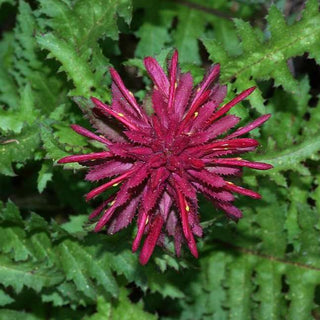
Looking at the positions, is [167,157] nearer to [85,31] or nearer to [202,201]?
[202,201]

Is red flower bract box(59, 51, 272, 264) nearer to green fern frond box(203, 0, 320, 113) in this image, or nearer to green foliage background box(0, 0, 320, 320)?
green foliage background box(0, 0, 320, 320)

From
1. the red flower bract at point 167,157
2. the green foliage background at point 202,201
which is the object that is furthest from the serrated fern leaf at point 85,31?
the red flower bract at point 167,157

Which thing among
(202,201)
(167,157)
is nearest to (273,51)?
(202,201)

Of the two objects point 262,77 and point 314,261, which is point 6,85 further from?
point 314,261

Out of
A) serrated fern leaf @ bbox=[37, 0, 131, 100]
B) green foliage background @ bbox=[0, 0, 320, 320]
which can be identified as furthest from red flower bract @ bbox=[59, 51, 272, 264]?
serrated fern leaf @ bbox=[37, 0, 131, 100]

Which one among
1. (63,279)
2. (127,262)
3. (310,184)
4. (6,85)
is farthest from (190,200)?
(6,85)
